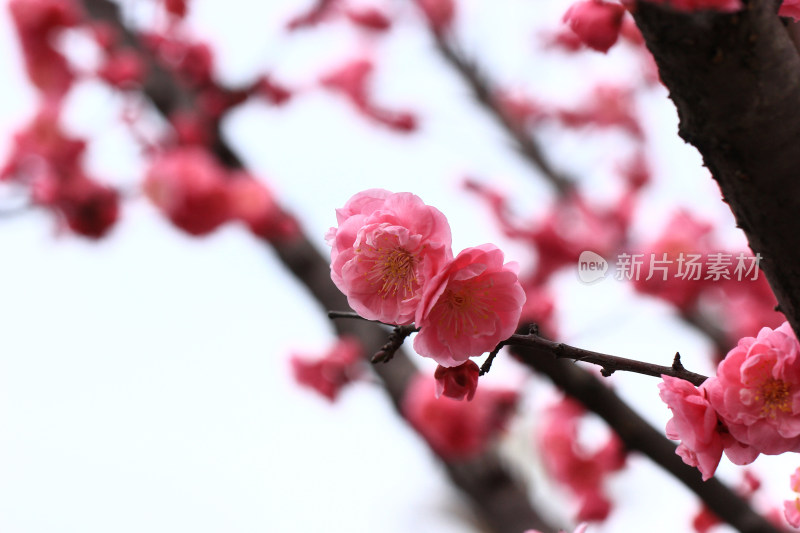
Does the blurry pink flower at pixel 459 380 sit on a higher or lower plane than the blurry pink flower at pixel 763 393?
lower

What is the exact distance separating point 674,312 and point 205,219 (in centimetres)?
161

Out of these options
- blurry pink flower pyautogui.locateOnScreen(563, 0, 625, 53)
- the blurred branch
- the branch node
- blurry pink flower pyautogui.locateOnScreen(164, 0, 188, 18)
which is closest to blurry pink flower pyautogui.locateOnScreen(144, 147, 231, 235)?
the blurred branch

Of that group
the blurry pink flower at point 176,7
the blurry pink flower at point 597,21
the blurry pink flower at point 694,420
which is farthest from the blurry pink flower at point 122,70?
the blurry pink flower at point 694,420

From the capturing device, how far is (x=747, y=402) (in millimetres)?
544

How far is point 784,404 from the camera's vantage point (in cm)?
54

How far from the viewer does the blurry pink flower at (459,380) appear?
0.59 metres

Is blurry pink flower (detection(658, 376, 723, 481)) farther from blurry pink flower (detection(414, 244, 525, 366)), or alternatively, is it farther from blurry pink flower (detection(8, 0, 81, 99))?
blurry pink flower (detection(8, 0, 81, 99))

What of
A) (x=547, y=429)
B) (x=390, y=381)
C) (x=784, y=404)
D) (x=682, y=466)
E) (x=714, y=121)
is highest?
(x=714, y=121)

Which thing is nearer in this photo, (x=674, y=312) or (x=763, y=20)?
(x=763, y=20)

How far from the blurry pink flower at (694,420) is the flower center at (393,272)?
0.22 metres

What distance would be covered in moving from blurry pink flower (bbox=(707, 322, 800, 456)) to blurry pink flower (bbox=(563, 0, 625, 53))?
0.32m

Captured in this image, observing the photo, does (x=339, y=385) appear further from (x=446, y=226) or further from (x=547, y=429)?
(x=446, y=226)

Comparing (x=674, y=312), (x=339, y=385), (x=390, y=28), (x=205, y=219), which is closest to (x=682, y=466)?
(x=339, y=385)

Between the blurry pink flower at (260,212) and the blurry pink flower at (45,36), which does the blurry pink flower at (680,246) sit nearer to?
the blurry pink flower at (260,212)
